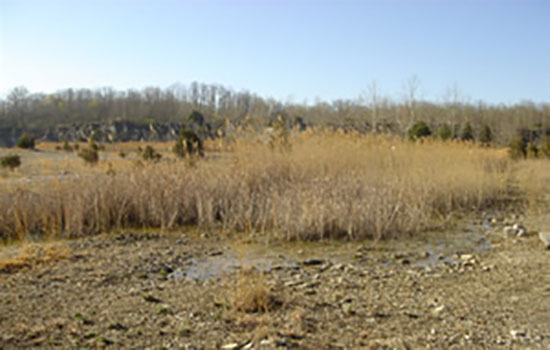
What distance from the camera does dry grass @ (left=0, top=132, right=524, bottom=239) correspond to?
720cm

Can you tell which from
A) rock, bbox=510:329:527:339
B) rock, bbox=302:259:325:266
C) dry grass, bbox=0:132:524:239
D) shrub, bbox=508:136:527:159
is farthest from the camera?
shrub, bbox=508:136:527:159

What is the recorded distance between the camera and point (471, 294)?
446 cm

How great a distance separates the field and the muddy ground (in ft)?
0.07

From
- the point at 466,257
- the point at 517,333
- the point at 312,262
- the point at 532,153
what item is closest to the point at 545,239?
the point at 466,257

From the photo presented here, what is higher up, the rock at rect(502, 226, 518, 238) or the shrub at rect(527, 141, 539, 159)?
the shrub at rect(527, 141, 539, 159)

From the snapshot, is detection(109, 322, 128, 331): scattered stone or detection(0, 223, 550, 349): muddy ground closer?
detection(0, 223, 550, 349): muddy ground

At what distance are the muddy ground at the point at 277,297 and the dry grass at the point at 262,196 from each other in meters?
0.63

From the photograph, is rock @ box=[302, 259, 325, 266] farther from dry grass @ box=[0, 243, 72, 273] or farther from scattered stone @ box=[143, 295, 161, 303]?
dry grass @ box=[0, 243, 72, 273]

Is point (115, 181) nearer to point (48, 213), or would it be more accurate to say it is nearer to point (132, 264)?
point (48, 213)

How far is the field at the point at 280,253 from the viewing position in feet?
11.8

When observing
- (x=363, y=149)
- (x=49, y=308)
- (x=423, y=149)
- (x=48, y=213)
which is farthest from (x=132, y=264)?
(x=423, y=149)

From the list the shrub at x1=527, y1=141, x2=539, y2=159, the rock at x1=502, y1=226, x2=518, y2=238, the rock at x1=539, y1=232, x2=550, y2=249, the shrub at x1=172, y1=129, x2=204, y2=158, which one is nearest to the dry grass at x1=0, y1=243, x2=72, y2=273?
the shrub at x1=172, y1=129, x2=204, y2=158

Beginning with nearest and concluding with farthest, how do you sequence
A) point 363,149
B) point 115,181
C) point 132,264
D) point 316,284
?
point 316,284 < point 132,264 < point 115,181 < point 363,149

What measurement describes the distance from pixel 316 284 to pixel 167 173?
15.6 feet
